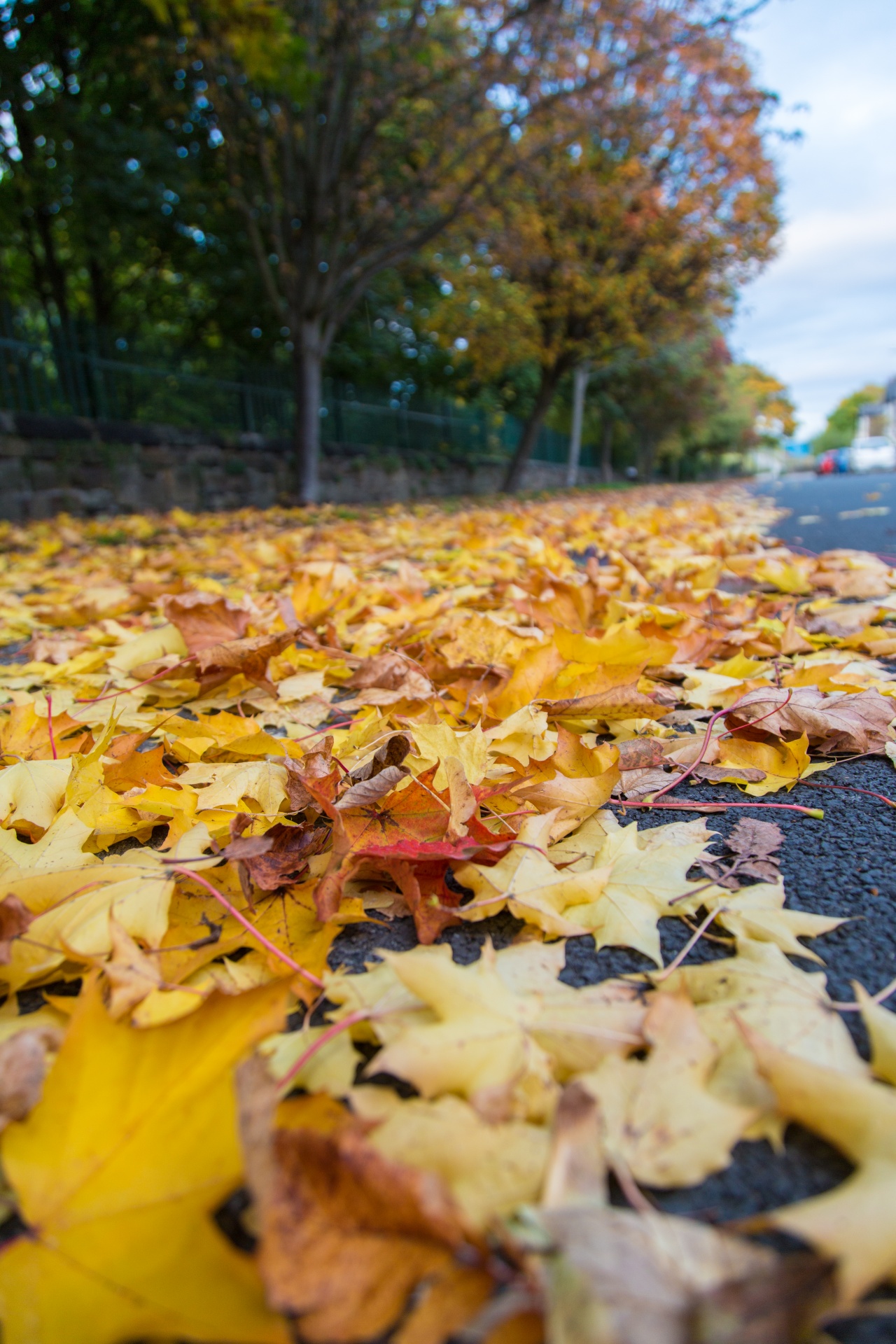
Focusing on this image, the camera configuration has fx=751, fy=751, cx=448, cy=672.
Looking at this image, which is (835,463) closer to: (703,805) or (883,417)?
(883,417)

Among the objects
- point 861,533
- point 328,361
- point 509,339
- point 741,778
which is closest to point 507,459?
point 328,361

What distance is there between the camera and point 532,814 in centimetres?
92

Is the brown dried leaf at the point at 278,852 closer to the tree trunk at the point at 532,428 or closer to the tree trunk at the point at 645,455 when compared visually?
the tree trunk at the point at 532,428

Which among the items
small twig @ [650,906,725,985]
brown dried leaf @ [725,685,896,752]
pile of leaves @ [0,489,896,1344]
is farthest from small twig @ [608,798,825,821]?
small twig @ [650,906,725,985]

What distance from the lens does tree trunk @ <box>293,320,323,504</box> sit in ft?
26.7

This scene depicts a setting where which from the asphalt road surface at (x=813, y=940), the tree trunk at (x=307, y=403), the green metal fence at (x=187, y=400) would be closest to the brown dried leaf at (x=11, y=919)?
the asphalt road surface at (x=813, y=940)

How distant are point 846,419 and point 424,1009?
110 m

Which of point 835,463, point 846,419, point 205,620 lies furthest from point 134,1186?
point 846,419

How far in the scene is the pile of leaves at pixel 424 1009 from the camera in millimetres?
401

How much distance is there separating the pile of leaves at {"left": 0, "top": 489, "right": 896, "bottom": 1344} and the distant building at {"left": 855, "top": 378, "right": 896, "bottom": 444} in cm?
6153

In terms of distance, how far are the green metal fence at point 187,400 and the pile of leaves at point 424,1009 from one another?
6.09 metres

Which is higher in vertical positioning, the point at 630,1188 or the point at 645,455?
the point at 645,455

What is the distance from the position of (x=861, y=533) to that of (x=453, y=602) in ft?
10.3

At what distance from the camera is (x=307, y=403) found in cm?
822
